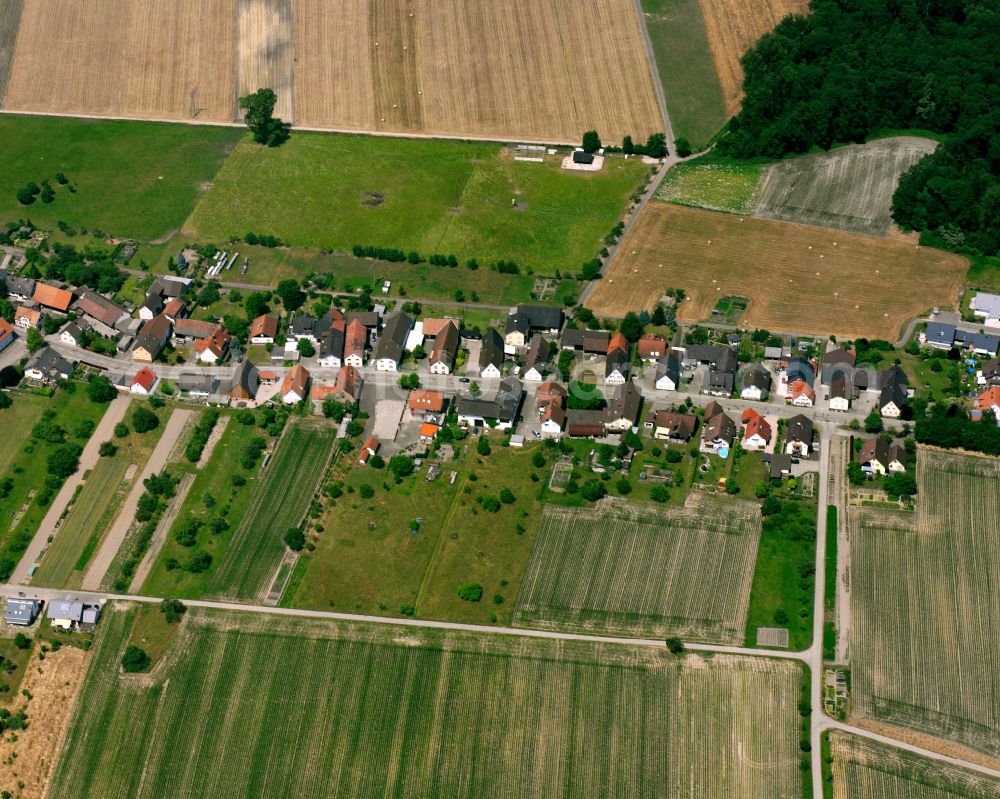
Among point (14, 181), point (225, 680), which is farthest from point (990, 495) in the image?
point (14, 181)

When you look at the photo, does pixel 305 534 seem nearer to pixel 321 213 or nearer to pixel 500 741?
pixel 500 741

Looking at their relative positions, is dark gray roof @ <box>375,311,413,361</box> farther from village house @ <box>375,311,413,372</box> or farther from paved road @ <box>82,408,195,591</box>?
paved road @ <box>82,408,195,591</box>

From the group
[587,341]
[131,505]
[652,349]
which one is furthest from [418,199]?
[131,505]

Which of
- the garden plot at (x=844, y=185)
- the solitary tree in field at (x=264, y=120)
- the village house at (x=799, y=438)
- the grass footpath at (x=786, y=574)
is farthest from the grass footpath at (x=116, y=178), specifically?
the grass footpath at (x=786, y=574)

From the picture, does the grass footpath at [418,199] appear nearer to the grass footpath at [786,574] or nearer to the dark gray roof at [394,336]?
the dark gray roof at [394,336]

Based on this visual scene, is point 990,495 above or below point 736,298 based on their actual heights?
below

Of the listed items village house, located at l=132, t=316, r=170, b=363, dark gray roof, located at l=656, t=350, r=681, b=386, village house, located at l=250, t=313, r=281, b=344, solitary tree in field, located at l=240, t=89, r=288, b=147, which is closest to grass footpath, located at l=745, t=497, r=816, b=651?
dark gray roof, located at l=656, t=350, r=681, b=386

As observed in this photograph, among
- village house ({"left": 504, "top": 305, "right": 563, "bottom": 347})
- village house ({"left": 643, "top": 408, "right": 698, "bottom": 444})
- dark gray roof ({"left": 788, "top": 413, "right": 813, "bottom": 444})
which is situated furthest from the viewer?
village house ({"left": 504, "top": 305, "right": 563, "bottom": 347})
